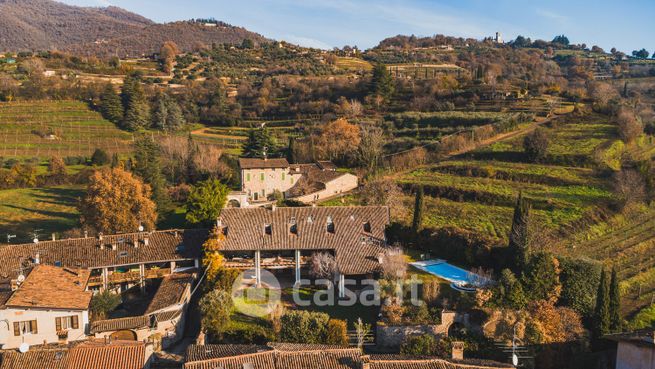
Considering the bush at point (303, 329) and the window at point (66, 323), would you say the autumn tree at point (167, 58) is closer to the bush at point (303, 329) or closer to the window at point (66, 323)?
the window at point (66, 323)

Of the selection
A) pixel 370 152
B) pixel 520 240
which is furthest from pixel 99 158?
pixel 520 240

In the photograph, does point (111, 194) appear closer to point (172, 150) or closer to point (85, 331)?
point (85, 331)


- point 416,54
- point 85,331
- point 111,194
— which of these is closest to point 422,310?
point 85,331

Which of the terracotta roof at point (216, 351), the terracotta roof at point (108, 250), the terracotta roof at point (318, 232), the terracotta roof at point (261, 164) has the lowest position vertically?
the terracotta roof at point (216, 351)

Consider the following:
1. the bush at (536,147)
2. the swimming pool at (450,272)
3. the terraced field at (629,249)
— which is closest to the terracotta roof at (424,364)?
the swimming pool at (450,272)

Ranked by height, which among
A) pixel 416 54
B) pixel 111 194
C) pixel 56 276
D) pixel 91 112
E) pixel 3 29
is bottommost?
pixel 56 276

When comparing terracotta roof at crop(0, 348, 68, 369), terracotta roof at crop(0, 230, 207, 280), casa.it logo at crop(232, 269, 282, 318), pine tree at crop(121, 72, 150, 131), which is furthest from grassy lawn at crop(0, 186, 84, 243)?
terracotta roof at crop(0, 348, 68, 369)

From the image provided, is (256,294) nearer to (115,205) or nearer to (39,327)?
(39,327)
